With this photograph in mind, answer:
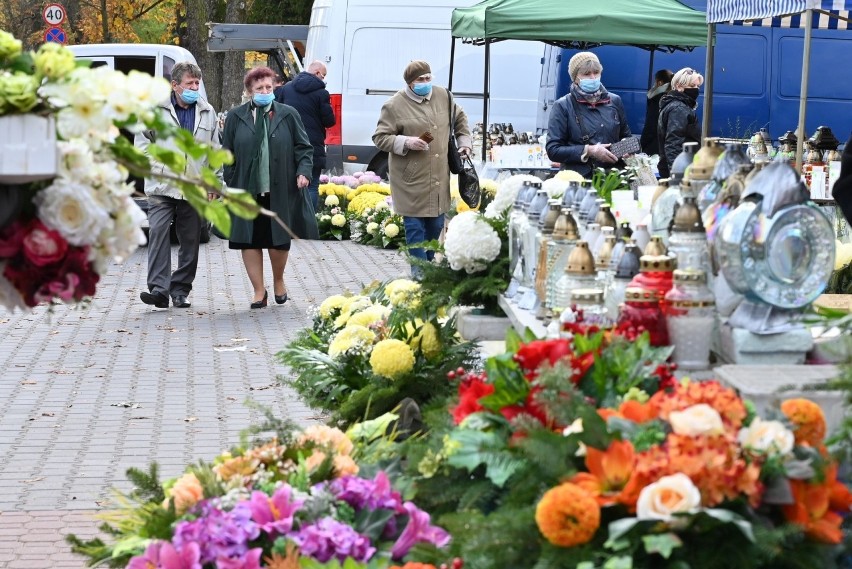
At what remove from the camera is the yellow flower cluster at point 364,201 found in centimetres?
1557

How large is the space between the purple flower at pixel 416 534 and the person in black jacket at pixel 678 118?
862 cm

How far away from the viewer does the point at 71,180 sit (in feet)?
7.99

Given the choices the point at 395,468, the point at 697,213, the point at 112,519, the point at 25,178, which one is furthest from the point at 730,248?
the point at 112,519

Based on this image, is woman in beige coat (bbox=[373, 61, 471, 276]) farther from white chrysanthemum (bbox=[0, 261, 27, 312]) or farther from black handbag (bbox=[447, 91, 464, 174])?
white chrysanthemum (bbox=[0, 261, 27, 312])

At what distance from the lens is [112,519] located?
372 centimetres

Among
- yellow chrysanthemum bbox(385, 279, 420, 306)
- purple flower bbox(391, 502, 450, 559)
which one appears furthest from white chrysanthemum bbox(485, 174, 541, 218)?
purple flower bbox(391, 502, 450, 559)

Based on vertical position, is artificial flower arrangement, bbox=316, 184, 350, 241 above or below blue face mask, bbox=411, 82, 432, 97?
below

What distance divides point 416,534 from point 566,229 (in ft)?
3.75

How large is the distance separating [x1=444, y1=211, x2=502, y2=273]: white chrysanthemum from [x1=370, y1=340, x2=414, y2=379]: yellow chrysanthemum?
1.22 feet

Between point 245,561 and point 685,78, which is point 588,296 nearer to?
point 245,561

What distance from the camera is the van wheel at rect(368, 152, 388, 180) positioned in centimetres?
1780

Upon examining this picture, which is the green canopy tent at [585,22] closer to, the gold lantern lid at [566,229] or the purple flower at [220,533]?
the gold lantern lid at [566,229]

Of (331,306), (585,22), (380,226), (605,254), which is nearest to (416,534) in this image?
(605,254)

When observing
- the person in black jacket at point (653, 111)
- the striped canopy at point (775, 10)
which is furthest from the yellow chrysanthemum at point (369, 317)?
the person in black jacket at point (653, 111)
